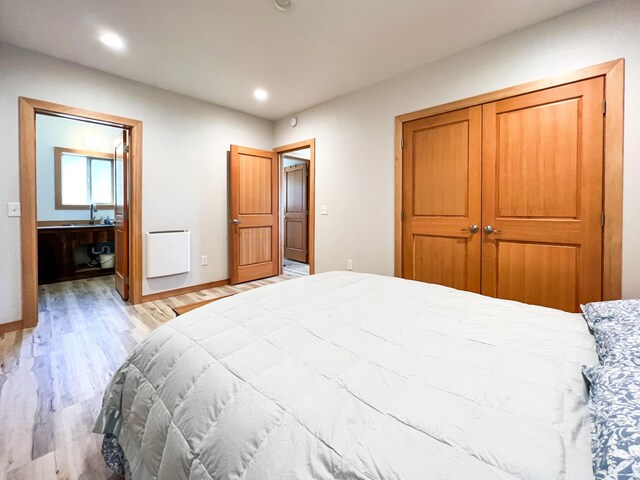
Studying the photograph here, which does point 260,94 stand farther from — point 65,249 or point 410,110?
point 65,249

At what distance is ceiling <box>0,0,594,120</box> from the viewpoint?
213 cm

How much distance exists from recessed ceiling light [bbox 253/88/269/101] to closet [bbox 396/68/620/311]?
1709 mm

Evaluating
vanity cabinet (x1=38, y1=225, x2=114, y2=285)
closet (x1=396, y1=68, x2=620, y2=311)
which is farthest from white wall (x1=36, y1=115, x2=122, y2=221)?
closet (x1=396, y1=68, x2=620, y2=311)

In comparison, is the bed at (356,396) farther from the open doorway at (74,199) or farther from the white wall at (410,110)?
the open doorway at (74,199)

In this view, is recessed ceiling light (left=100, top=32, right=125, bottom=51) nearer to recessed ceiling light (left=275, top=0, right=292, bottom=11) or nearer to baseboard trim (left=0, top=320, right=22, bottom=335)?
recessed ceiling light (left=275, top=0, right=292, bottom=11)

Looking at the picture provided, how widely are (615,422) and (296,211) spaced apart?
594 cm

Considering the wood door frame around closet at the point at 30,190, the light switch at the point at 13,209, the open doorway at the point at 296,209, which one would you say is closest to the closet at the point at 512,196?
the open doorway at the point at 296,209

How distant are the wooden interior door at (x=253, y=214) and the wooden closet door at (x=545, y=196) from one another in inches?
119

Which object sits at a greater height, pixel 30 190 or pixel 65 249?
pixel 30 190

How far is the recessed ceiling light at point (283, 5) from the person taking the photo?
2068mm

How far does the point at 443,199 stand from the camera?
288 centimetres

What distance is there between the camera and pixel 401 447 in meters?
0.56

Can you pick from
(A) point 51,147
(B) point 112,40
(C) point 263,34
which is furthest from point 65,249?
(C) point 263,34

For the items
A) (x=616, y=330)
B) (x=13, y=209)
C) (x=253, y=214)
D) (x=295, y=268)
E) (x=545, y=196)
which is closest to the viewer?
(x=616, y=330)
